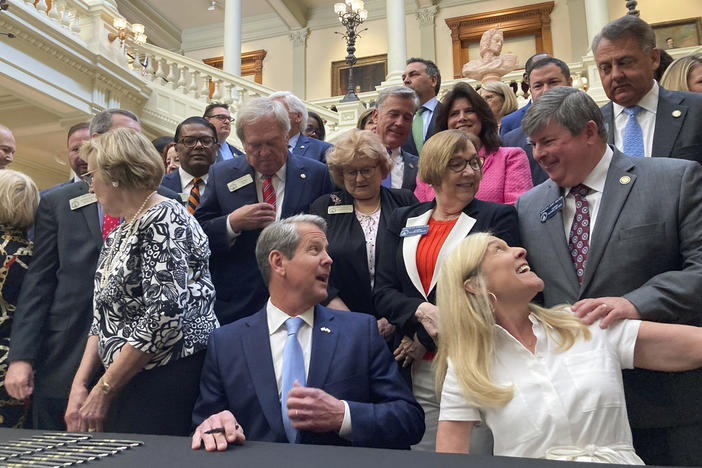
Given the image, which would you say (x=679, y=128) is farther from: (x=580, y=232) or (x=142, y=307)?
(x=142, y=307)

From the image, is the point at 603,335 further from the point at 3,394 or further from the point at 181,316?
the point at 3,394

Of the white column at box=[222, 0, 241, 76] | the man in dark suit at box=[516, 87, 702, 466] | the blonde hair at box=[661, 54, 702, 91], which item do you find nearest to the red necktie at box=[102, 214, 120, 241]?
the man in dark suit at box=[516, 87, 702, 466]

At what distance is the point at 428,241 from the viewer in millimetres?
2523

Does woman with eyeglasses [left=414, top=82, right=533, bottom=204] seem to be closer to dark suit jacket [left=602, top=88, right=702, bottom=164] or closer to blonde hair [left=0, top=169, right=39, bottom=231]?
dark suit jacket [left=602, top=88, right=702, bottom=164]

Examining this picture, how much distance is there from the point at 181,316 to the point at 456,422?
100 cm

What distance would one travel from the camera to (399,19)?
12.1 m

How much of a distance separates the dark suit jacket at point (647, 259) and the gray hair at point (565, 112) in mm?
187

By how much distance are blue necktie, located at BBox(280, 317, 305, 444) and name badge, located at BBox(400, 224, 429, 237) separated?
2.13 feet

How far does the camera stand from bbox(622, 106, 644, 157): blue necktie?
2729mm

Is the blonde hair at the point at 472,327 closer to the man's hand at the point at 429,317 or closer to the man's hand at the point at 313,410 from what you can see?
the man's hand at the point at 429,317

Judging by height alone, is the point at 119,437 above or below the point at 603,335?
below

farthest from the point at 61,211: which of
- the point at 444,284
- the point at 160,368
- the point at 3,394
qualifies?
the point at 444,284

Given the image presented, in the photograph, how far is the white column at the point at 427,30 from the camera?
1606 cm

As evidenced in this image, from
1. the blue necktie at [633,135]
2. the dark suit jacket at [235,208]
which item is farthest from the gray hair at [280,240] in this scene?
the blue necktie at [633,135]
